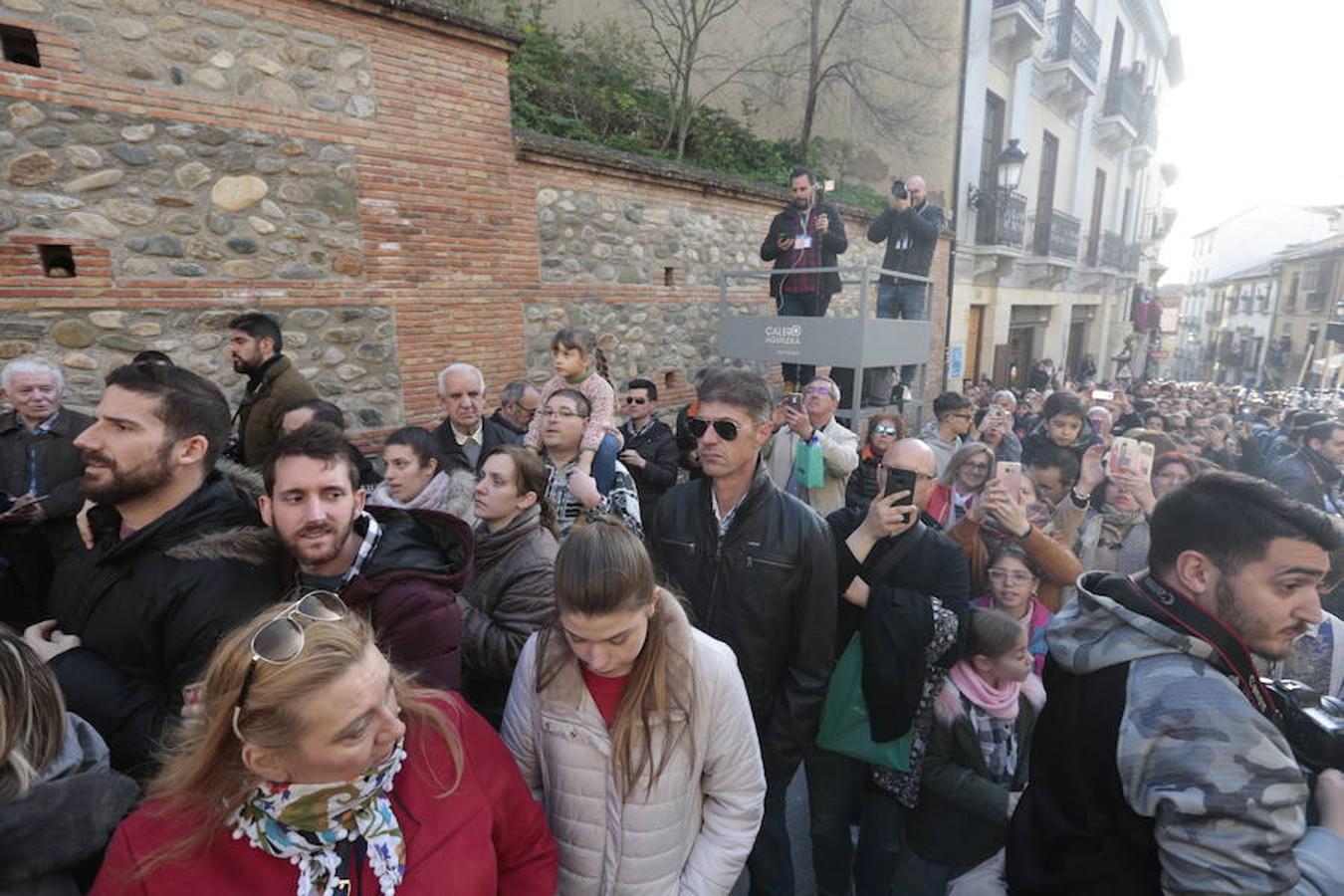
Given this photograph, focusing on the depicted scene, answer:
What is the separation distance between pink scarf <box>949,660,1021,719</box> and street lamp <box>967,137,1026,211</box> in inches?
465

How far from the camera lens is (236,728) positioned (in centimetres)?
105

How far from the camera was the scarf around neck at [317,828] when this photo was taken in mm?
1074

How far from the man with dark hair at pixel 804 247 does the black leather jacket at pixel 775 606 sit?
4.57 m

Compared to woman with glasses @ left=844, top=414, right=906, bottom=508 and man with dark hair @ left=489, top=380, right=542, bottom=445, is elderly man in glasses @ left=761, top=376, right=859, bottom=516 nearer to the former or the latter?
woman with glasses @ left=844, top=414, right=906, bottom=508

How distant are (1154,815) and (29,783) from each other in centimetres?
208

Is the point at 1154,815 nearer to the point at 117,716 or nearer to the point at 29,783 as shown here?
the point at 29,783

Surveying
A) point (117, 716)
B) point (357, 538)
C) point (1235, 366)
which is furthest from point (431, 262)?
point (1235, 366)

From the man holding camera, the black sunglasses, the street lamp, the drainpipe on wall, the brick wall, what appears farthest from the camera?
the drainpipe on wall

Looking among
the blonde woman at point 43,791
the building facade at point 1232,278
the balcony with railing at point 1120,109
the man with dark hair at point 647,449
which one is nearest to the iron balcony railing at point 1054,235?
the balcony with railing at point 1120,109

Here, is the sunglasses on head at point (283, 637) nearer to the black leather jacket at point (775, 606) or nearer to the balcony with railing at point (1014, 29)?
the black leather jacket at point (775, 606)

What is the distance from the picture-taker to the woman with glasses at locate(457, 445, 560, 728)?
1.99 meters

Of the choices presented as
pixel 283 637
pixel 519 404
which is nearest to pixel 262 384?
pixel 519 404

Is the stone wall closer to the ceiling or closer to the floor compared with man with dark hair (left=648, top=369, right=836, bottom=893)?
closer to the ceiling

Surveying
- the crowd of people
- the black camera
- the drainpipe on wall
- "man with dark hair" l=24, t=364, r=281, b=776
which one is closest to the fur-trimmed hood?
the crowd of people
